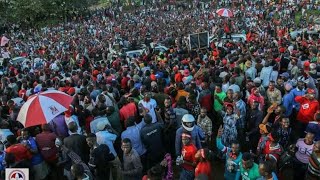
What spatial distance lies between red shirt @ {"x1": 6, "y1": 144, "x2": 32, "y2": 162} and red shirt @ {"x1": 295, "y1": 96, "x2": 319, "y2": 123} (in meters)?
4.97

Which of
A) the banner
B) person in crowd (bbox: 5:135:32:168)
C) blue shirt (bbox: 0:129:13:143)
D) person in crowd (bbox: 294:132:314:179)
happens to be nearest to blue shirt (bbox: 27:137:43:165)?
person in crowd (bbox: 5:135:32:168)

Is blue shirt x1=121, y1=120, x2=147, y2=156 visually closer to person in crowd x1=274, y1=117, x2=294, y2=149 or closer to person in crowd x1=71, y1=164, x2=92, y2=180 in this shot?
person in crowd x1=71, y1=164, x2=92, y2=180

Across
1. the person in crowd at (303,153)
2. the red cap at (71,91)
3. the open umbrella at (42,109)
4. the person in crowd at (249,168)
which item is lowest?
the person in crowd at (303,153)

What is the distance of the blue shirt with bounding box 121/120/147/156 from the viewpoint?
257 inches

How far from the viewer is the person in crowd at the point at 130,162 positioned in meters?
5.82

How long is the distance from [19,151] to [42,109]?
0.74 metres

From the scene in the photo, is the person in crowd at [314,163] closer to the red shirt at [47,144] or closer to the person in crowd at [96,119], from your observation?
the person in crowd at [96,119]

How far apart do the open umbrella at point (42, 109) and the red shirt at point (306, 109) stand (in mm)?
4341

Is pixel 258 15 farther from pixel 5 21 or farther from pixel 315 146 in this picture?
pixel 315 146

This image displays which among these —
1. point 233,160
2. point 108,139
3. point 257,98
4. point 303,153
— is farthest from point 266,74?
point 108,139

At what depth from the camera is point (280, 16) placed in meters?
30.2

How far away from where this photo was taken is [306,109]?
23.9ft

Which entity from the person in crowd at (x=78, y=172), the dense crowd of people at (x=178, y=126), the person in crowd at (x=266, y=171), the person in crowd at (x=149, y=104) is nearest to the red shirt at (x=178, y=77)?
the dense crowd of people at (x=178, y=126)

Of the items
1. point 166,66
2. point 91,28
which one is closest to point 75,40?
point 91,28
